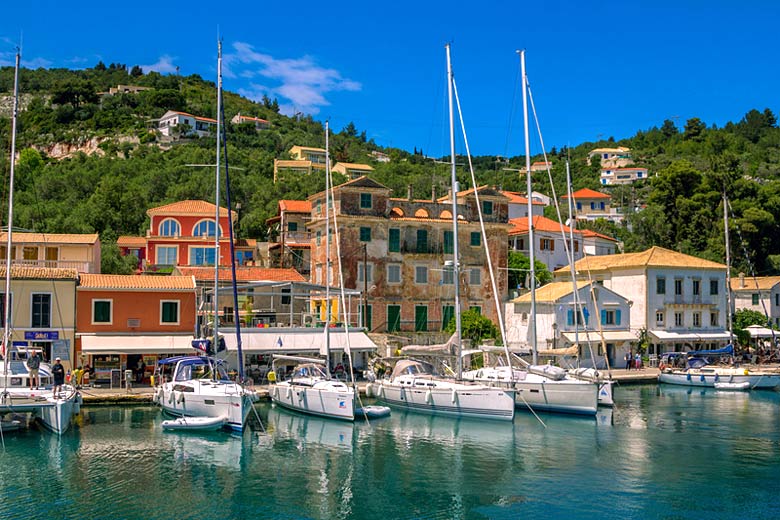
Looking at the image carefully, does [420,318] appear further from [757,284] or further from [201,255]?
[757,284]

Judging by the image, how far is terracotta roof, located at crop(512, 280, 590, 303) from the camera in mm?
51594

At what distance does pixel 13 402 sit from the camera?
95.1 ft

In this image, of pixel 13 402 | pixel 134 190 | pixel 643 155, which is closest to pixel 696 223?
pixel 134 190

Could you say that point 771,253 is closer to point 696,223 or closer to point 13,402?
point 696,223

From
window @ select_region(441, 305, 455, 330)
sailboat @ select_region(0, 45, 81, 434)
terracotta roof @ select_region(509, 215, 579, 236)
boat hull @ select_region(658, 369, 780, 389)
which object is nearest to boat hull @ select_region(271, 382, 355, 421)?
sailboat @ select_region(0, 45, 81, 434)

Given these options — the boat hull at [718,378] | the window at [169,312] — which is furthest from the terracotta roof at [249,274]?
the boat hull at [718,378]

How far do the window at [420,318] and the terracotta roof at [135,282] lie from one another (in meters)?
16.2

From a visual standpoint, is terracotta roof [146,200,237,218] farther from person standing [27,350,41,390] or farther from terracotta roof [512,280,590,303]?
person standing [27,350,41,390]

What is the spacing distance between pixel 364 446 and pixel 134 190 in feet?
192

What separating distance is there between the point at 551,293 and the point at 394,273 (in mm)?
10714

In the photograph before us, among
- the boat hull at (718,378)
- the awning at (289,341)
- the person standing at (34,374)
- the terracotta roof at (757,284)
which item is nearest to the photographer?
the person standing at (34,374)

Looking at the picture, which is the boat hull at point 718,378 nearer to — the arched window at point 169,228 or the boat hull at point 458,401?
the boat hull at point 458,401

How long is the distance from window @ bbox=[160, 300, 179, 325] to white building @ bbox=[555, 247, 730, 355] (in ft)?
94.8

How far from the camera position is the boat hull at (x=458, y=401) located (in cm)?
3341
